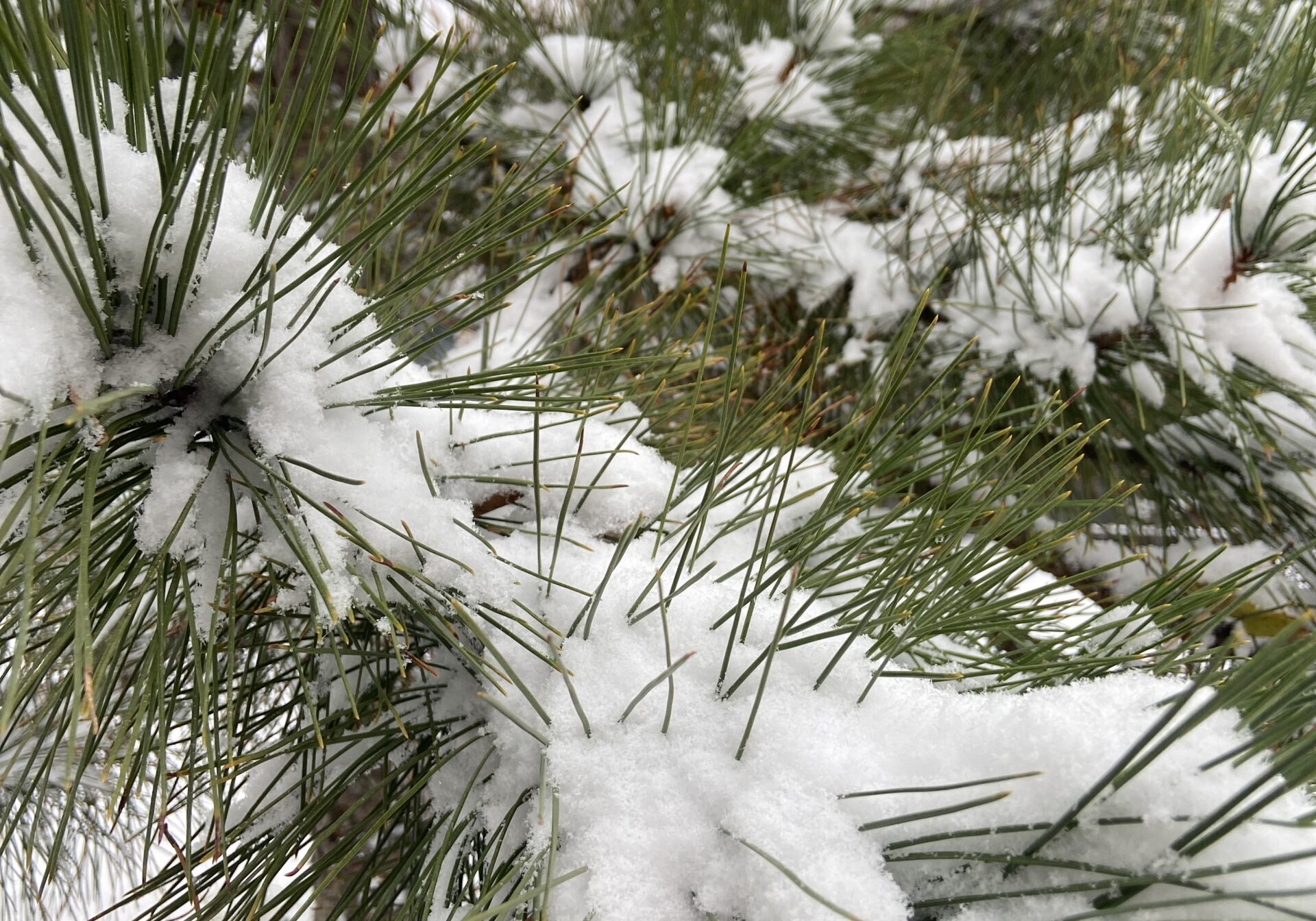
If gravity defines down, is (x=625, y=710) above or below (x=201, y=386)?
below

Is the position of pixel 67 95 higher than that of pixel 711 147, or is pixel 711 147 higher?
pixel 711 147

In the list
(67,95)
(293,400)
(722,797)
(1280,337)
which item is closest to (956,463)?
(722,797)

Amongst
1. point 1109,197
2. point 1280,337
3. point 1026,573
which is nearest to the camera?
point 1026,573

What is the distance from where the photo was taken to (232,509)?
45 cm

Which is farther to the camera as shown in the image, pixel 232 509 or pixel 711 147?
pixel 711 147

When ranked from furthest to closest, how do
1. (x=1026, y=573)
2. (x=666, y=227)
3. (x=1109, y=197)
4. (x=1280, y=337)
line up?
(x=666, y=227) → (x=1109, y=197) → (x=1280, y=337) → (x=1026, y=573)

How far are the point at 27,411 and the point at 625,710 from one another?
34cm

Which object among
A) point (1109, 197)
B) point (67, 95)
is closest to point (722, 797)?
point (67, 95)

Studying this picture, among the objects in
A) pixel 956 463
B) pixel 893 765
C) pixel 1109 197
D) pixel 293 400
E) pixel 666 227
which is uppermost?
pixel 666 227

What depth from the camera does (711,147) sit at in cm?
125

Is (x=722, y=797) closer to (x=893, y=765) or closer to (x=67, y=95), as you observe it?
(x=893, y=765)

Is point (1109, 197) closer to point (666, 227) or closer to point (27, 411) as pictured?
point (666, 227)

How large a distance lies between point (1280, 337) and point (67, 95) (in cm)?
107

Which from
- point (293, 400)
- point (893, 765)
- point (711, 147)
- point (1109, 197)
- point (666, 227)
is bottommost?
point (893, 765)
